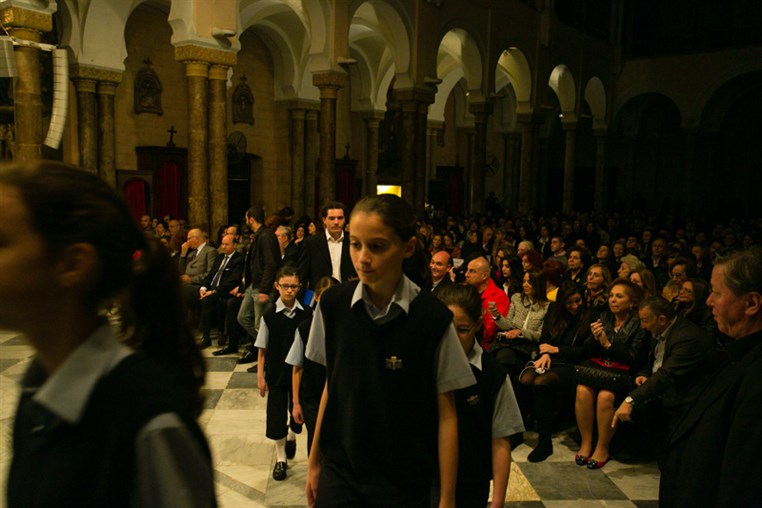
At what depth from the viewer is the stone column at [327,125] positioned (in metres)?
14.1

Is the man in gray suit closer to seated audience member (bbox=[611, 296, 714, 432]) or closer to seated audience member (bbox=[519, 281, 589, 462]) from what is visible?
seated audience member (bbox=[519, 281, 589, 462])

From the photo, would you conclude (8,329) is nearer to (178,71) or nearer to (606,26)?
(178,71)

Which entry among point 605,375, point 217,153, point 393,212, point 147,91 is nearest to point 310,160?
point 147,91

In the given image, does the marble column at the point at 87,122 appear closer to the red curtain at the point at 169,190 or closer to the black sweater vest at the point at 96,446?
the red curtain at the point at 169,190

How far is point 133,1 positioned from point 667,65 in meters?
20.3

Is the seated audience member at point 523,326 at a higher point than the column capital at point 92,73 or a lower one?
lower

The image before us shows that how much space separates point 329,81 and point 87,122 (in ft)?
18.1

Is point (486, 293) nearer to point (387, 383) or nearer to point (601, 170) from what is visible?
point (387, 383)

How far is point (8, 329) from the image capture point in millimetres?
1057

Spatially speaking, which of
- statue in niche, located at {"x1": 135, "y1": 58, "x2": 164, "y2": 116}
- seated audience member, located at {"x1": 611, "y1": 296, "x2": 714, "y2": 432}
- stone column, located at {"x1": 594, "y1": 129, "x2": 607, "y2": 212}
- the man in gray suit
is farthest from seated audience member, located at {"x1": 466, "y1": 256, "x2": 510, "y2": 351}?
stone column, located at {"x1": 594, "y1": 129, "x2": 607, "y2": 212}

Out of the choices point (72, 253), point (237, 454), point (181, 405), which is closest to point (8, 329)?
point (72, 253)

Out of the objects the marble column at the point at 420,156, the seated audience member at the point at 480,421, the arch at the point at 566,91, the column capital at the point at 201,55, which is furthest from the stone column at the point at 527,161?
the seated audience member at the point at 480,421

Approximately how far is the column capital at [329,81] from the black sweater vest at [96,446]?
1367cm

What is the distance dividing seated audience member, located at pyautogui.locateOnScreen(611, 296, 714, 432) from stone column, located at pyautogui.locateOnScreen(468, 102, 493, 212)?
15017mm
